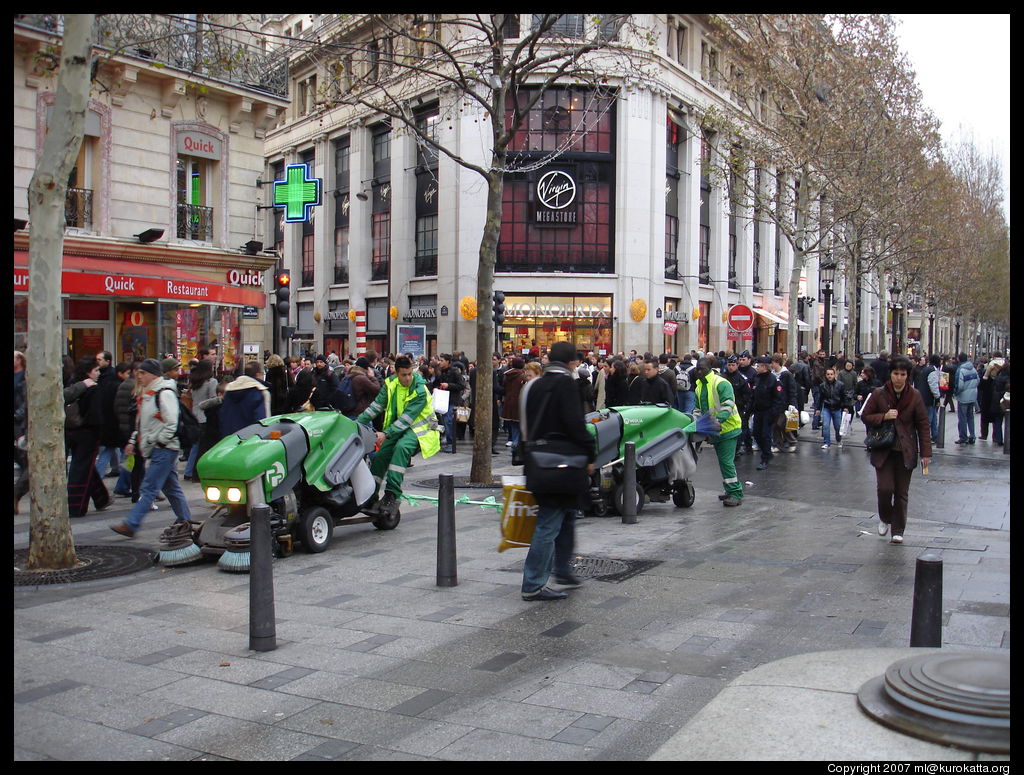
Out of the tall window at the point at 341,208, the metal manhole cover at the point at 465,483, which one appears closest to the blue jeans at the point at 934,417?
the metal manhole cover at the point at 465,483

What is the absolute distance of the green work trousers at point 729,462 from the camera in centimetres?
1145

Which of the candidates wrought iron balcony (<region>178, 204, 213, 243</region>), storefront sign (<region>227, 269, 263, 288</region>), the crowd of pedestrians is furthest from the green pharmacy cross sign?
the crowd of pedestrians

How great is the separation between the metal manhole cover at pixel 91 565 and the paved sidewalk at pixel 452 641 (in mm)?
167

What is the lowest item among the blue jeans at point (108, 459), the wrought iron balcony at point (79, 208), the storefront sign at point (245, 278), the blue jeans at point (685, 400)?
the blue jeans at point (108, 459)

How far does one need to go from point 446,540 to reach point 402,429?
2658 mm

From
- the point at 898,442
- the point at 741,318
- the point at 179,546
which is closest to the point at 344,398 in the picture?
the point at 179,546

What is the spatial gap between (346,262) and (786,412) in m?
32.3

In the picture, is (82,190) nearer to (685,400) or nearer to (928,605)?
(685,400)

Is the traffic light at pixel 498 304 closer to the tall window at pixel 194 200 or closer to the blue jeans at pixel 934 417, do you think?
the tall window at pixel 194 200

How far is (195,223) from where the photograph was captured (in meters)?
21.2

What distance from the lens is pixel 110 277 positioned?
17.1 m

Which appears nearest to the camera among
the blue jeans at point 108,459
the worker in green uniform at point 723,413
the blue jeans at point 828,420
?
the worker in green uniform at point 723,413

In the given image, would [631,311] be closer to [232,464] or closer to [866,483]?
[866,483]
